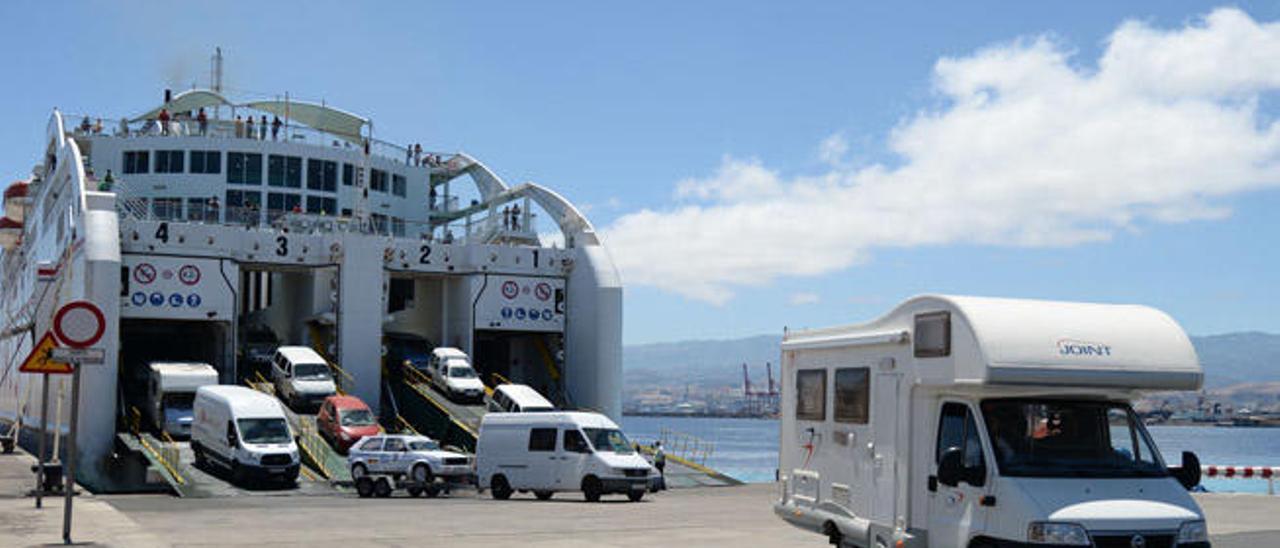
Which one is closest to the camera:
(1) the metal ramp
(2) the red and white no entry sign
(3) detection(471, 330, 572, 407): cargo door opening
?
(2) the red and white no entry sign

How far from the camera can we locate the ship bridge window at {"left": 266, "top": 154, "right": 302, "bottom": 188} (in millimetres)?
Answer: 45469

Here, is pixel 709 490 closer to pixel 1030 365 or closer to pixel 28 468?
pixel 28 468

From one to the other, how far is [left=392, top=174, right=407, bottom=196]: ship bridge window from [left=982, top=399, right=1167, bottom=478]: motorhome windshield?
134 feet

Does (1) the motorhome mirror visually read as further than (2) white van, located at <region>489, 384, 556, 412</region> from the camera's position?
No

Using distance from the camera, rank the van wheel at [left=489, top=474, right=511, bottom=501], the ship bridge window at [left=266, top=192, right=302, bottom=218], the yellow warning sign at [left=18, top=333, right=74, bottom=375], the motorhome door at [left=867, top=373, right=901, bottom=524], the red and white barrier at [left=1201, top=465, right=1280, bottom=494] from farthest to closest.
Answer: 1. the ship bridge window at [left=266, top=192, right=302, bottom=218]
2. the red and white barrier at [left=1201, top=465, right=1280, bottom=494]
3. the van wheel at [left=489, top=474, right=511, bottom=501]
4. the yellow warning sign at [left=18, top=333, right=74, bottom=375]
5. the motorhome door at [left=867, top=373, right=901, bottom=524]

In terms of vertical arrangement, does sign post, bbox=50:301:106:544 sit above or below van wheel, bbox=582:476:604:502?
above

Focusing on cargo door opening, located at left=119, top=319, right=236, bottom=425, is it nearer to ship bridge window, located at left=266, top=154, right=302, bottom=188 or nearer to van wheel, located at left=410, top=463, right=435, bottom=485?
ship bridge window, located at left=266, top=154, right=302, bottom=188

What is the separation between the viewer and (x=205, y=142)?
45.3m

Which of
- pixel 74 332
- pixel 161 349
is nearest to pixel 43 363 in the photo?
pixel 74 332

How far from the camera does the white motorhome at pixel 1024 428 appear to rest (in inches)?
378

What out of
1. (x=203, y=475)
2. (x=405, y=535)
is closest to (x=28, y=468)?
(x=203, y=475)

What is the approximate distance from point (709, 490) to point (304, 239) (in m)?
15.4

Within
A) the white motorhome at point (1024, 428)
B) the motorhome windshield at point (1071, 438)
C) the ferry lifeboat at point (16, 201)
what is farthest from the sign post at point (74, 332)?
the ferry lifeboat at point (16, 201)

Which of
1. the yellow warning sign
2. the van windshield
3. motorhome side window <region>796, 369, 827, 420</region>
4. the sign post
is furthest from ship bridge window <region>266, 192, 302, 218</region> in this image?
motorhome side window <region>796, 369, 827, 420</region>
